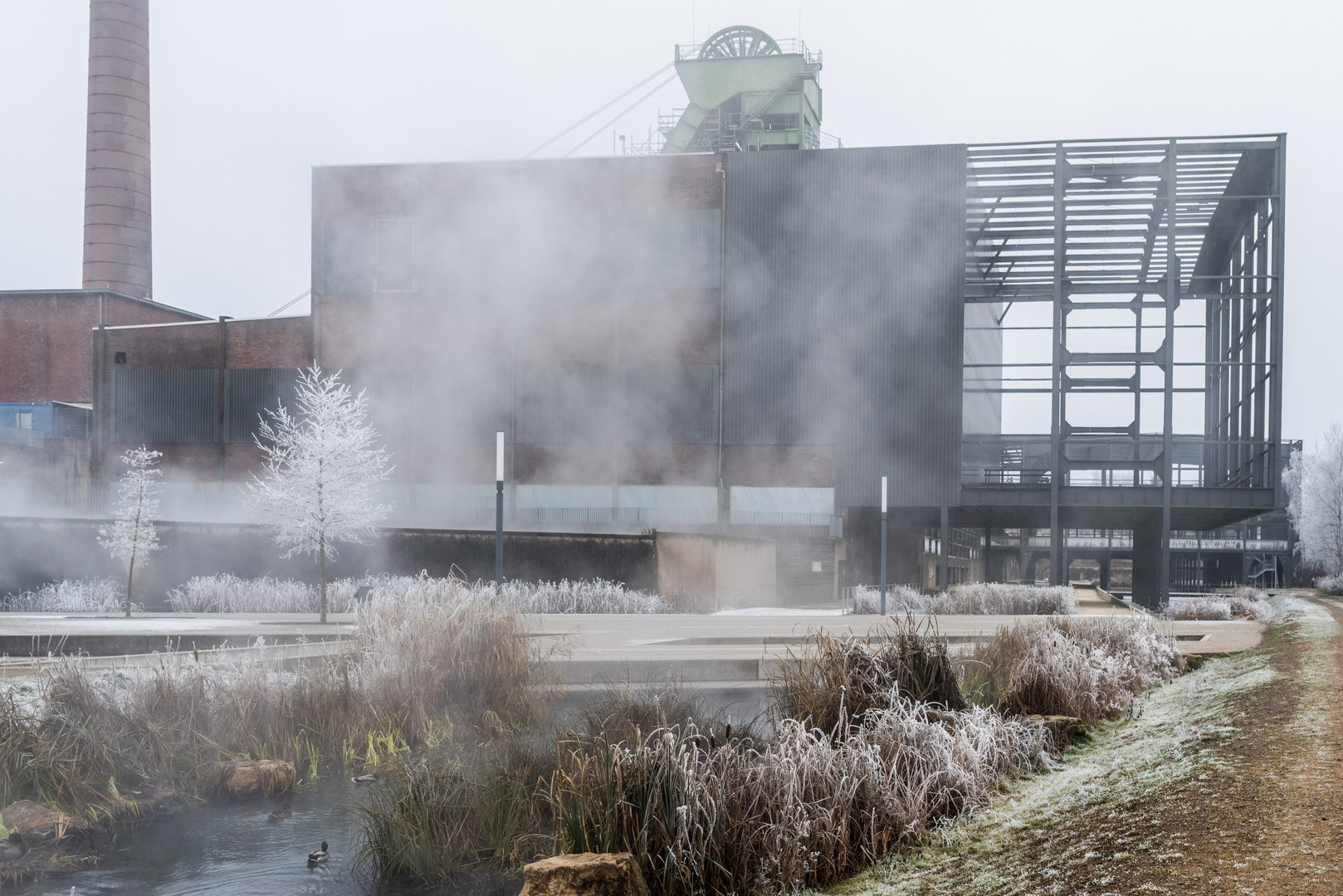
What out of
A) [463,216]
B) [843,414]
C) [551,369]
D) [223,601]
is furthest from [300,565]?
[843,414]

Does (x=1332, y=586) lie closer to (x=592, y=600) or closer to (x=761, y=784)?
(x=592, y=600)

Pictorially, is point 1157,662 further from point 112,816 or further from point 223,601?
point 223,601

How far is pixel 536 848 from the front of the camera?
18.2 feet

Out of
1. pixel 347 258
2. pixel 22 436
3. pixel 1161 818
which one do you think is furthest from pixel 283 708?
pixel 22 436

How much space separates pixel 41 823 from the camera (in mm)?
5973

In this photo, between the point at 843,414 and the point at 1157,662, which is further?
the point at 843,414

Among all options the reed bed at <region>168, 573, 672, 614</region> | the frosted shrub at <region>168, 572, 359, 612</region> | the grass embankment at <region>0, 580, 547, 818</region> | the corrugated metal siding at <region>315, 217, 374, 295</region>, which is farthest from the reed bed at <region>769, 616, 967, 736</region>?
the corrugated metal siding at <region>315, 217, 374, 295</region>

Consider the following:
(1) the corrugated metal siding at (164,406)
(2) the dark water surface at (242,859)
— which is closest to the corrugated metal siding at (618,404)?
(1) the corrugated metal siding at (164,406)

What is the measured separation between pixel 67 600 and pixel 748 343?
16159 millimetres

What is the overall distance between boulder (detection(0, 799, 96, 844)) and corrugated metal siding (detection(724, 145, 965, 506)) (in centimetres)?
2112

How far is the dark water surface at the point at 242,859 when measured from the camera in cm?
541

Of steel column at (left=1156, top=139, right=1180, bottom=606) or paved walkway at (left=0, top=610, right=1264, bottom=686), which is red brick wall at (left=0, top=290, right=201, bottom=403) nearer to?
paved walkway at (left=0, top=610, right=1264, bottom=686)

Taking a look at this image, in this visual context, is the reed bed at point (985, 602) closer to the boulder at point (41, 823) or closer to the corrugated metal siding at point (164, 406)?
the boulder at point (41, 823)

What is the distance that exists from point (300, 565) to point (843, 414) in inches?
529
